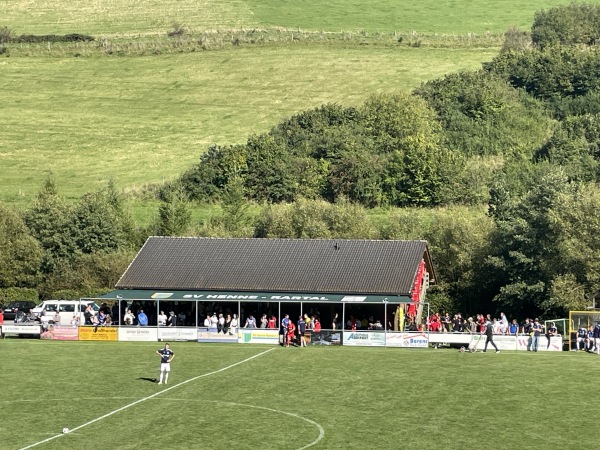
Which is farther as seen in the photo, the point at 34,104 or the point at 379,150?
the point at 34,104

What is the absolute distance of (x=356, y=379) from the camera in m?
42.1

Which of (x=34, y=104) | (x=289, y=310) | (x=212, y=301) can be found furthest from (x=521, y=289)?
(x=34, y=104)

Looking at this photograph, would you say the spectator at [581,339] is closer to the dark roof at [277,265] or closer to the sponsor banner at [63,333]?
the dark roof at [277,265]

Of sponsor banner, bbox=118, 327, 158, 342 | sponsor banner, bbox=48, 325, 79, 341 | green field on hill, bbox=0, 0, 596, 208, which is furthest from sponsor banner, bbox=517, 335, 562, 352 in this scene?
green field on hill, bbox=0, 0, 596, 208

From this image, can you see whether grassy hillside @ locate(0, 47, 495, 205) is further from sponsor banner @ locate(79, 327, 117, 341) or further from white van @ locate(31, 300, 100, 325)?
sponsor banner @ locate(79, 327, 117, 341)

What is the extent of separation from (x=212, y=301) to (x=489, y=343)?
50.6 feet

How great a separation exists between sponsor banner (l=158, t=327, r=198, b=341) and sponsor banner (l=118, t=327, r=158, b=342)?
0.30m

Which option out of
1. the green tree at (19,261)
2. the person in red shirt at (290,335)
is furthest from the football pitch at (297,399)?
the green tree at (19,261)

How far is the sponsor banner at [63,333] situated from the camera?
57.4m

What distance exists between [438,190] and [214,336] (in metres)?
46.6

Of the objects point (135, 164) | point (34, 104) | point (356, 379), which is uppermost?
point (34, 104)

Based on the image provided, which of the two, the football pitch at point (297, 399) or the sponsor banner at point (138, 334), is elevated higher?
the sponsor banner at point (138, 334)

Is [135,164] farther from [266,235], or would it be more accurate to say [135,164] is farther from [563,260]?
[563,260]

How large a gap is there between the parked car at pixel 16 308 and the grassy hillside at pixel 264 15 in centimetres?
6218
